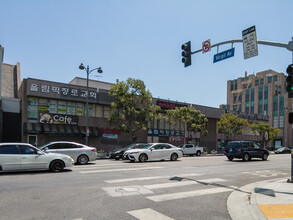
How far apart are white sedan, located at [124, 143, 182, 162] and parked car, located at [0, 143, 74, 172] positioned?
7176 mm

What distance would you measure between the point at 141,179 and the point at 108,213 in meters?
4.83

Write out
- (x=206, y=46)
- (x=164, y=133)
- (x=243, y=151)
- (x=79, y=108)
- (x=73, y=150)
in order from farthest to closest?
(x=164, y=133)
(x=79, y=108)
(x=243, y=151)
(x=73, y=150)
(x=206, y=46)

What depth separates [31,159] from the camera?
1213 cm

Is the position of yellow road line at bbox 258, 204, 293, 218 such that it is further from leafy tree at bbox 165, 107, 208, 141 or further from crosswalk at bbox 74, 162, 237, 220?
leafy tree at bbox 165, 107, 208, 141

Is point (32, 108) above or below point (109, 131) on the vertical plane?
above

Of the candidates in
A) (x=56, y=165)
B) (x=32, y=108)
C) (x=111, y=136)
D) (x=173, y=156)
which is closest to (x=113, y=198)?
(x=56, y=165)

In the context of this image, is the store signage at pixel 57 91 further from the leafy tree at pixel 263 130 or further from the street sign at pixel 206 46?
the leafy tree at pixel 263 130

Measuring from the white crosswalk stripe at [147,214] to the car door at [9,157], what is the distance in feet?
25.4

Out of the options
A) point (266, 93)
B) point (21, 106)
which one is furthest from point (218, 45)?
point (266, 93)

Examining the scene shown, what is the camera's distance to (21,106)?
30.6 meters

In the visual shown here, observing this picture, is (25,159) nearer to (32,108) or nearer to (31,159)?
(31,159)

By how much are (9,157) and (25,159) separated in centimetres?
66

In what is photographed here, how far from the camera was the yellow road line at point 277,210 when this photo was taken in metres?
6.19

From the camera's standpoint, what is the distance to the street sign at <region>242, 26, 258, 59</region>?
A: 36.2ft
